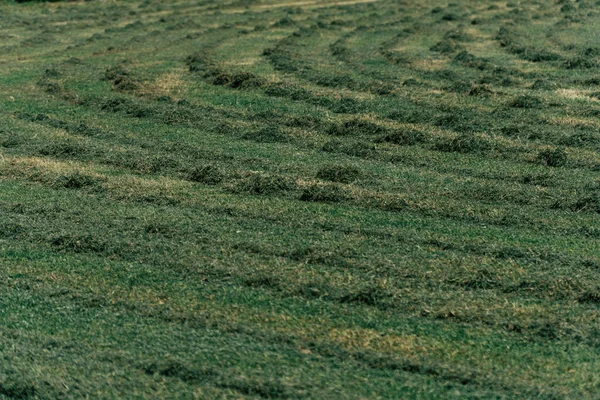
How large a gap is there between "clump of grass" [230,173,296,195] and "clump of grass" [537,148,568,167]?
4.08 metres

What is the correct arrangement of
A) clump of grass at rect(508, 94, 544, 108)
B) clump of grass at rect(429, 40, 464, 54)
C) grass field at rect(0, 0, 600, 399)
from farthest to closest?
clump of grass at rect(429, 40, 464, 54) → clump of grass at rect(508, 94, 544, 108) → grass field at rect(0, 0, 600, 399)

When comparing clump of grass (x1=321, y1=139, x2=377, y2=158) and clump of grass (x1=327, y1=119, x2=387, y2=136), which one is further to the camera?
clump of grass (x1=327, y1=119, x2=387, y2=136)

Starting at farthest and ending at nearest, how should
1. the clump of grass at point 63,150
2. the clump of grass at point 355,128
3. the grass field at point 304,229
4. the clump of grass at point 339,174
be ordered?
the clump of grass at point 355,128 < the clump of grass at point 63,150 < the clump of grass at point 339,174 < the grass field at point 304,229

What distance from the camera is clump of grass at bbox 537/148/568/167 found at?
44.5 ft

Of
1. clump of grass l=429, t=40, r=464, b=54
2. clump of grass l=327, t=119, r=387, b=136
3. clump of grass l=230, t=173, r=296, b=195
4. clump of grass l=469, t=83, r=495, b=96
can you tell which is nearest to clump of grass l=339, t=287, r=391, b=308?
clump of grass l=230, t=173, r=296, b=195

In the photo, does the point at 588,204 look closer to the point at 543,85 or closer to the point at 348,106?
the point at 348,106

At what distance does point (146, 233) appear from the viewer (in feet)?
35.7

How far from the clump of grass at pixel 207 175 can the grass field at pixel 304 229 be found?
0.03m

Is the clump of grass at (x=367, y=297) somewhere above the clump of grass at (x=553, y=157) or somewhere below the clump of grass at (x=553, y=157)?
above

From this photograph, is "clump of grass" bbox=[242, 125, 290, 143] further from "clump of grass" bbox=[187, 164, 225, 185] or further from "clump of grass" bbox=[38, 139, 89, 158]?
"clump of grass" bbox=[38, 139, 89, 158]

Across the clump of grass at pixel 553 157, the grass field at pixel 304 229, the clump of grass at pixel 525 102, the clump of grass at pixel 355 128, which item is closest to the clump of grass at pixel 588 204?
the grass field at pixel 304 229

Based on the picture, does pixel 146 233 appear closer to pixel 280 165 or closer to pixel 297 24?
pixel 280 165

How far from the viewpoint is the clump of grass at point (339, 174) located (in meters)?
13.0

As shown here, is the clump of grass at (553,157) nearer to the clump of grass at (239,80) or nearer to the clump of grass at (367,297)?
the clump of grass at (367,297)
